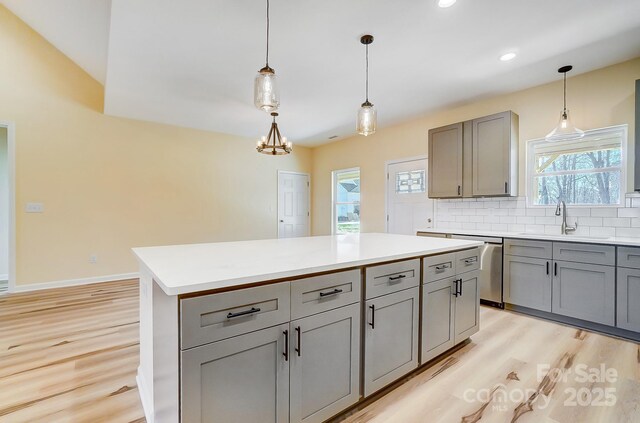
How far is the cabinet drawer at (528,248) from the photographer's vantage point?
295 centimetres

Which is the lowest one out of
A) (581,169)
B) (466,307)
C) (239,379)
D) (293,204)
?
(466,307)

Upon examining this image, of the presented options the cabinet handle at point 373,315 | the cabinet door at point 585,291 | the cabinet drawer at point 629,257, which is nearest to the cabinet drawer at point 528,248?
the cabinet door at point 585,291

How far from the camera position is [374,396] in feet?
5.73

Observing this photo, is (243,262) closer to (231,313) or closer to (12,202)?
(231,313)

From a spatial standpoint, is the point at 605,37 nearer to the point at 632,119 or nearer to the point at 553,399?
the point at 632,119

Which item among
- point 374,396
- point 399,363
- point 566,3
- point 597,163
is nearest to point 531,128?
point 597,163

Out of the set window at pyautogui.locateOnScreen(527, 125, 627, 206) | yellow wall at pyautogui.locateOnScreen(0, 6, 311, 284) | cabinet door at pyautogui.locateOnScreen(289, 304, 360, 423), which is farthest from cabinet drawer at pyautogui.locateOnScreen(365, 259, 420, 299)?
yellow wall at pyautogui.locateOnScreen(0, 6, 311, 284)

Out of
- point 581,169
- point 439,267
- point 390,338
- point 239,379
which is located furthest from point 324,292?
point 581,169

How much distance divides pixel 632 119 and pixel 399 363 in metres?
3.38

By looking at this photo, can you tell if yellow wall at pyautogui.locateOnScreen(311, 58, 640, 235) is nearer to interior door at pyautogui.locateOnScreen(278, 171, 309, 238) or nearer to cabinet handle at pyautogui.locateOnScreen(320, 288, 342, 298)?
interior door at pyautogui.locateOnScreen(278, 171, 309, 238)

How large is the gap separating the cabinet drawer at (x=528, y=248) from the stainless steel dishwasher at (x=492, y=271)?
0.09 metres

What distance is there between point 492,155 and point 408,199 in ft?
5.03

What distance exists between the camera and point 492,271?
3332 mm

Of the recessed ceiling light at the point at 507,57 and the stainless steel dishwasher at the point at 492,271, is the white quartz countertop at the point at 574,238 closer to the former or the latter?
the stainless steel dishwasher at the point at 492,271
